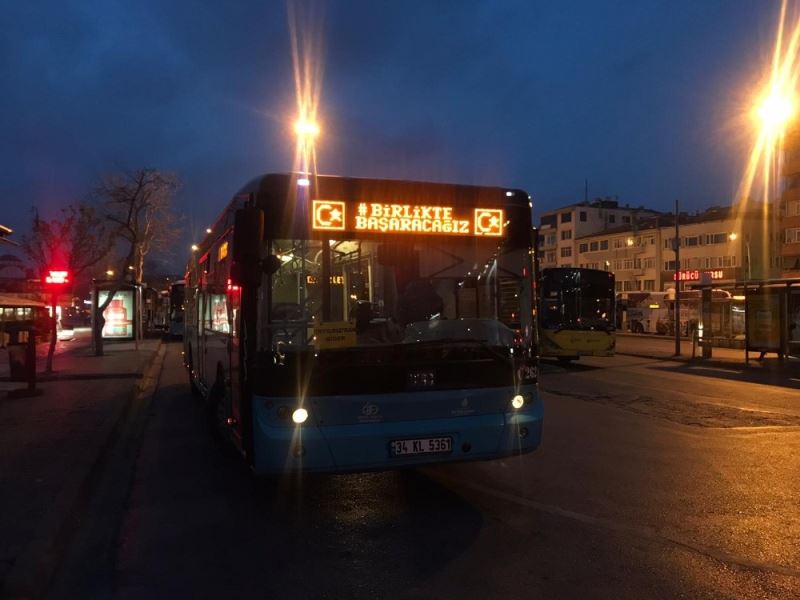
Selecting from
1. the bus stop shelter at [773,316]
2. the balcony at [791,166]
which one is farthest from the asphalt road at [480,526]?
the balcony at [791,166]

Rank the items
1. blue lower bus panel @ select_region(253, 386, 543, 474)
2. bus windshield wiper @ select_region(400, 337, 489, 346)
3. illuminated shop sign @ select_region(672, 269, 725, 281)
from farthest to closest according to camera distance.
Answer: illuminated shop sign @ select_region(672, 269, 725, 281) → bus windshield wiper @ select_region(400, 337, 489, 346) → blue lower bus panel @ select_region(253, 386, 543, 474)

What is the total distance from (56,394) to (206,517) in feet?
29.6

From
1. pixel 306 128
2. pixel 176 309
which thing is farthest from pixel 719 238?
pixel 306 128

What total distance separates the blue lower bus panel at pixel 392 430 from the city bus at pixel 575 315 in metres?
14.9

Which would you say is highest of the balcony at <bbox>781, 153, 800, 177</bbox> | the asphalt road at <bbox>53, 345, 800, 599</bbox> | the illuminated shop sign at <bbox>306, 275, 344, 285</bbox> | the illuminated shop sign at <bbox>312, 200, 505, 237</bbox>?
the balcony at <bbox>781, 153, 800, 177</bbox>

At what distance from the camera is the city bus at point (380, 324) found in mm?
5777

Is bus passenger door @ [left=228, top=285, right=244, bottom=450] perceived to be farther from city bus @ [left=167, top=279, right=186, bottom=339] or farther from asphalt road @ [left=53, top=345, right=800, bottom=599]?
city bus @ [left=167, top=279, right=186, bottom=339]

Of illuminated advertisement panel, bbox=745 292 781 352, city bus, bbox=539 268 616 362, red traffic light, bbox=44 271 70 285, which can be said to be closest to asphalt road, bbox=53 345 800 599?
red traffic light, bbox=44 271 70 285

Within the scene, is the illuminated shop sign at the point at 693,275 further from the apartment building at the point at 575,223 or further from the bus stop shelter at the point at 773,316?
the bus stop shelter at the point at 773,316

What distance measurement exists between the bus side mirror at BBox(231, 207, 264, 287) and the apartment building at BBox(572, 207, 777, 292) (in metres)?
64.1

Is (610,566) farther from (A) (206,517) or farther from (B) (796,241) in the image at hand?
(B) (796,241)

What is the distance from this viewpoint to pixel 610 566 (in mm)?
4844

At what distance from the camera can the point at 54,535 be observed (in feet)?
17.1

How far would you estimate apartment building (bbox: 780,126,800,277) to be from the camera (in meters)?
52.9
